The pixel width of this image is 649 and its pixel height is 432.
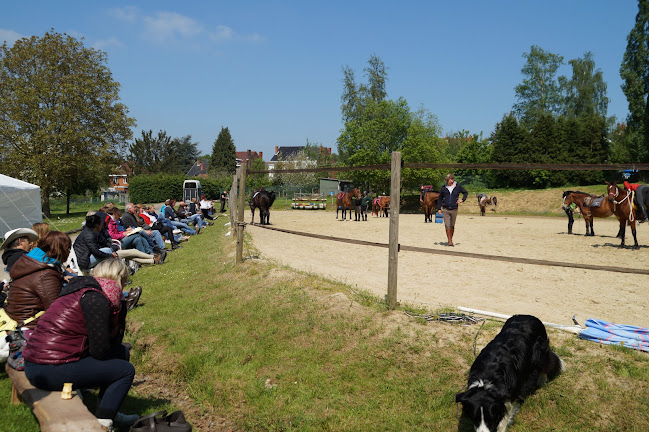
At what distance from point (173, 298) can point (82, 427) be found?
15.9 feet

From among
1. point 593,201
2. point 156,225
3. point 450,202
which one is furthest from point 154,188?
point 593,201

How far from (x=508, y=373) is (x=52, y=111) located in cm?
3511

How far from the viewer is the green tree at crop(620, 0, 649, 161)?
35.4 metres

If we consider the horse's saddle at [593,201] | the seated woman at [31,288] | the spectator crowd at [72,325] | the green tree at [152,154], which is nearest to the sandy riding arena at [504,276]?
the horse's saddle at [593,201]

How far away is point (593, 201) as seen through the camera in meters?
15.6

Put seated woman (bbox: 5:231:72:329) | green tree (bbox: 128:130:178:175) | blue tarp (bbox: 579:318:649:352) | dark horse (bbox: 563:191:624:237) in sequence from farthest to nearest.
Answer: green tree (bbox: 128:130:178:175), dark horse (bbox: 563:191:624:237), seated woman (bbox: 5:231:72:329), blue tarp (bbox: 579:318:649:352)

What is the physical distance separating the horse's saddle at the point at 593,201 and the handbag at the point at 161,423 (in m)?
15.5

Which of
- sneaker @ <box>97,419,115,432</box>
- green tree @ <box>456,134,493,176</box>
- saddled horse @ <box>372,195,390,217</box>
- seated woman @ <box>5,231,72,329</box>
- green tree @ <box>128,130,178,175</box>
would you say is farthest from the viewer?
green tree @ <box>128,130,178,175</box>

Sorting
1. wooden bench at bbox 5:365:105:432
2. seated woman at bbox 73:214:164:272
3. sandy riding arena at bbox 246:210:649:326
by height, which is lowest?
wooden bench at bbox 5:365:105:432

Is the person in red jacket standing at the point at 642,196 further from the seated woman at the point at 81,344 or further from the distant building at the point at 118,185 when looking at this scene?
the distant building at the point at 118,185

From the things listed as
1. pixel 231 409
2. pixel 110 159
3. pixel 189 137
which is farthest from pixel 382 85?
pixel 189 137

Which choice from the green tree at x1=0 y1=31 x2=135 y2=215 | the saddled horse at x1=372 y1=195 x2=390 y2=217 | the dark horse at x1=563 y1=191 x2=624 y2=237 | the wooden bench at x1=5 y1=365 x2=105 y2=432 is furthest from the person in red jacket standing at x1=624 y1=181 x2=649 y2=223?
the green tree at x1=0 y1=31 x2=135 y2=215

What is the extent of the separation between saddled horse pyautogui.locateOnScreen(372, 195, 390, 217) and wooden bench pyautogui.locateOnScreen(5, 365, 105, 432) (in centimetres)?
2700

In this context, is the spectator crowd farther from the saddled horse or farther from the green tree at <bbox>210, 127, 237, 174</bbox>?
the green tree at <bbox>210, 127, 237, 174</bbox>
